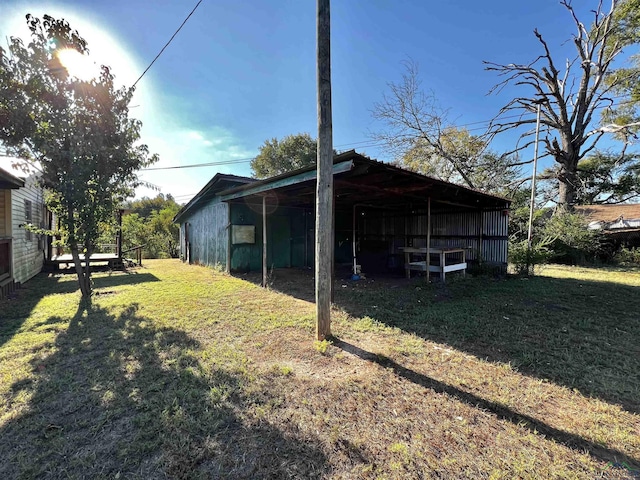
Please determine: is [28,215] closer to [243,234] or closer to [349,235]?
[243,234]

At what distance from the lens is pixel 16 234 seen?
718 cm

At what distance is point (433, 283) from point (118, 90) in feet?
27.5

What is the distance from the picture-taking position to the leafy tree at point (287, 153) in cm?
2442

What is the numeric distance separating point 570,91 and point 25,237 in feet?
75.1

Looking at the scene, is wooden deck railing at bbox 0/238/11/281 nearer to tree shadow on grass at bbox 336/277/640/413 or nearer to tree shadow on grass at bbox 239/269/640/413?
tree shadow on grass at bbox 239/269/640/413

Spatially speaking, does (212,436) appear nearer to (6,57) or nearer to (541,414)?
(541,414)

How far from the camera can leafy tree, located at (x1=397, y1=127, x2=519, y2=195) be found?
49.5 ft

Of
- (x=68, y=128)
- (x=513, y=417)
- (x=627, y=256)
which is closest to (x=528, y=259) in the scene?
(x=627, y=256)

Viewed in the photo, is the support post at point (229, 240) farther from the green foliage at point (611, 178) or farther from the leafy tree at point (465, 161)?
the green foliage at point (611, 178)

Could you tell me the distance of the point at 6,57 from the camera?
4.80 meters

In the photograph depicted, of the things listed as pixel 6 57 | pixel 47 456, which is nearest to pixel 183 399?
pixel 47 456

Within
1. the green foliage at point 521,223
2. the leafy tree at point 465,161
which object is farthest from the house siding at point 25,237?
the green foliage at point 521,223

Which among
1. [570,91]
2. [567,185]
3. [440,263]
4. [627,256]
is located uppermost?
[570,91]

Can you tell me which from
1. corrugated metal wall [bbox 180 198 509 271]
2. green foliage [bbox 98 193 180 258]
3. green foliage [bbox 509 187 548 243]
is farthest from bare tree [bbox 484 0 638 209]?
green foliage [bbox 98 193 180 258]
